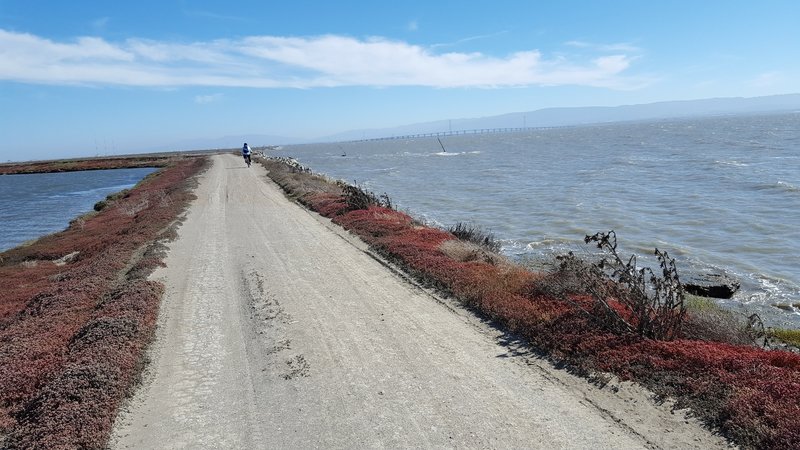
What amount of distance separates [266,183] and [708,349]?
39241 millimetres

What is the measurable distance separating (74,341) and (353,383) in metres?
5.98

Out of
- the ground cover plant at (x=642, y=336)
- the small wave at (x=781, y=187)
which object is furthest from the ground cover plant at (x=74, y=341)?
the small wave at (x=781, y=187)

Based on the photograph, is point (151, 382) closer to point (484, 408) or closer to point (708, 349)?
point (484, 408)

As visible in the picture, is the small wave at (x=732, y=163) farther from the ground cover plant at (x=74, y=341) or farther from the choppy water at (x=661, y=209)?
the ground cover plant at (x=74, y=341)

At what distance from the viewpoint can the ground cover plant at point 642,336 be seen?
7059 mm

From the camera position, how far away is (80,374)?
8680 mm

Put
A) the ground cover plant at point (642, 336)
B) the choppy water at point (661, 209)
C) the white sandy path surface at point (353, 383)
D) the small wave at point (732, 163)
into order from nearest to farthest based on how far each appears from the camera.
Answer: the ground cover plant at point (642, 336) → the white sandy path surface at point (353, 383) → the choppy water at point (661, 209) → the small wave at point (732, 163)

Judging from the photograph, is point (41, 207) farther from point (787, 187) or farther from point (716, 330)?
point (787, 187)

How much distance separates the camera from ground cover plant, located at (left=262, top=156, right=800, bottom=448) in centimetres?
706

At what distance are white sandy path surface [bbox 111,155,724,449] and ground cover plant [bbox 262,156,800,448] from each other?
492 millimetres

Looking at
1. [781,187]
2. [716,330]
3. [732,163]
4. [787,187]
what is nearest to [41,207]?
[716,330]

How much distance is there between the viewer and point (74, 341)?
10625 mm

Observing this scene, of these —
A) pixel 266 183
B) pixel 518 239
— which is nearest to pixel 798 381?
pixel 518 239

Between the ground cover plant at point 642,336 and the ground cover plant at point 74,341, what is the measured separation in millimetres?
7065
